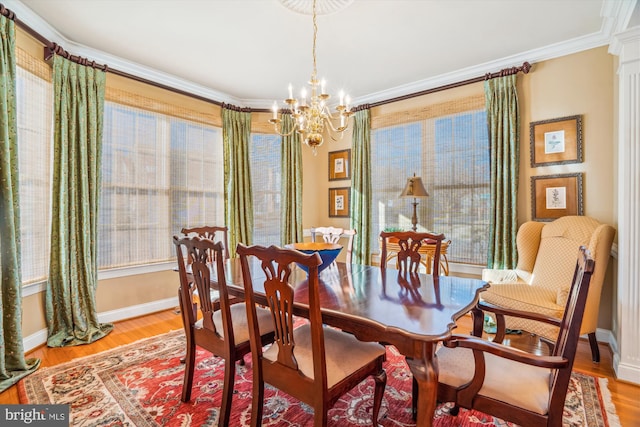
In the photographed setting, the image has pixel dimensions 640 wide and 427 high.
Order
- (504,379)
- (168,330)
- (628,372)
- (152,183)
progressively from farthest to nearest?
(152,183) < (168,330) < (628,372) < (504,379)

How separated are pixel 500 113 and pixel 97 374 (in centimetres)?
418

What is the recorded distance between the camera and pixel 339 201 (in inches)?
186

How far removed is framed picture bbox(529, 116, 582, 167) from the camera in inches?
115

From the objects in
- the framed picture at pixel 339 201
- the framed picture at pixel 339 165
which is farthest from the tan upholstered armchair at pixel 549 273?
the framed picture at pixel 339 165

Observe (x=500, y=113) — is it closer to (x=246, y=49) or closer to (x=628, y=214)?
(x=628, y=214)

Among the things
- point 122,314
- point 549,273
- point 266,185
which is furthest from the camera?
point 266,185

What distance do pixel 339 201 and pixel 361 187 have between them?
548 mm

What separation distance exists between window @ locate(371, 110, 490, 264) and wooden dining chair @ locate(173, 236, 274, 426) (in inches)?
96.8

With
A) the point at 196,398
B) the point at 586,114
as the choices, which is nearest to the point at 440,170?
the point at 586,114

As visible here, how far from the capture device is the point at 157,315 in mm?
3564

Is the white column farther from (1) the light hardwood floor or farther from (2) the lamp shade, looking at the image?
(2) the lamp shade

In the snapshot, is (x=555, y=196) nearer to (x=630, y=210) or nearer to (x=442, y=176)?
(x=630, y=210)

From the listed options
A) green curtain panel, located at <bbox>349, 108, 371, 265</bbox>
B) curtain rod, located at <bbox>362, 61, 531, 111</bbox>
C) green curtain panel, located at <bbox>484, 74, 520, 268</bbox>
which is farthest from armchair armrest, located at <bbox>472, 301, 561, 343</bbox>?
curtain rod, located at <bbox>362, 61, 531, 111</bbox>

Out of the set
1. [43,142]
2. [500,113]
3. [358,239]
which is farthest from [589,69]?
[43,142]
